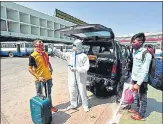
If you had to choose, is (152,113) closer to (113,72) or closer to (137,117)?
(137,117)

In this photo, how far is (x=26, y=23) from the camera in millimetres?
42688

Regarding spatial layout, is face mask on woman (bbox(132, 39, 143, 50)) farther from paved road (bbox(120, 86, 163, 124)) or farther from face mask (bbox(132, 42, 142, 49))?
paved road (bbox(120, 86, 163, 124))

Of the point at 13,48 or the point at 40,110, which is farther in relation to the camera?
the point at 13,48

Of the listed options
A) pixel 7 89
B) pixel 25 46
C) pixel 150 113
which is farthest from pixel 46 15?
pixel 150 113

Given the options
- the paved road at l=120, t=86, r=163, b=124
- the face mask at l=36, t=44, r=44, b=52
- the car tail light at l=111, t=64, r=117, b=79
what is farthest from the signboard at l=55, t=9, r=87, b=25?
the face mask at l=36, t=44, r=44, b=52

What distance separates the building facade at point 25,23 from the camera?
1435 inches

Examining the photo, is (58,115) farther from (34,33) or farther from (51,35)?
(51,35)

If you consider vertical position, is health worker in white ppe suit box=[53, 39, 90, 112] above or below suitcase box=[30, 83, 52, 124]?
above

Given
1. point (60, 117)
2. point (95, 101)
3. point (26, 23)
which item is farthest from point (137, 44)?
point (26, 23)

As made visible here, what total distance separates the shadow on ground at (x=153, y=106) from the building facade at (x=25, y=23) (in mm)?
32658

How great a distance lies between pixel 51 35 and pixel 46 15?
6.32m

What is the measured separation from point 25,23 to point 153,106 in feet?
139

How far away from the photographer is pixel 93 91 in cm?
567

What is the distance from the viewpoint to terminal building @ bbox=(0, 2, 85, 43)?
36281 mm
